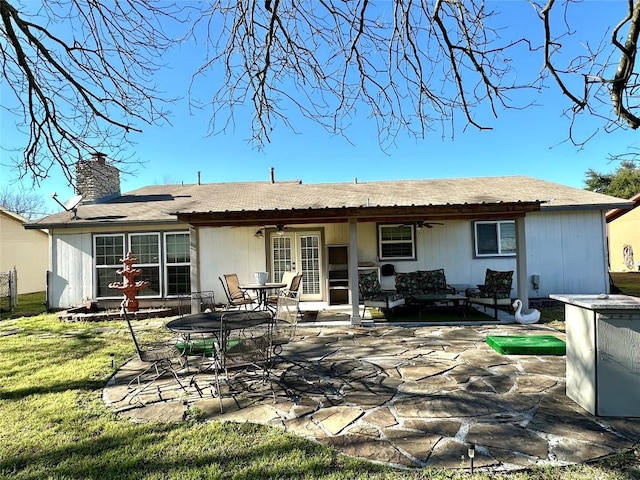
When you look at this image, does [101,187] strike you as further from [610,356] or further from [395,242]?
[610,356]

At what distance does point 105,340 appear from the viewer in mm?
7113

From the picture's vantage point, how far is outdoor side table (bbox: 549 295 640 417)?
3.25m

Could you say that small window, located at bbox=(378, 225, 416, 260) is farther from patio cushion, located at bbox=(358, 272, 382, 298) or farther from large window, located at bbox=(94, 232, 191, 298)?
large window, located at bbox=(94, 232, 191, 298)

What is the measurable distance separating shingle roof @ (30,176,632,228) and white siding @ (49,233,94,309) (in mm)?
609

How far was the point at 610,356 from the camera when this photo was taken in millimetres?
3293

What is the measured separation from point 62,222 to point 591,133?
11.5 meters

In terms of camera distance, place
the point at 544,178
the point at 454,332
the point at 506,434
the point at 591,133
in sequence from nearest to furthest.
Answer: the point at 506,434, the point at 591,133, the point at 454,332, the point at 544,178

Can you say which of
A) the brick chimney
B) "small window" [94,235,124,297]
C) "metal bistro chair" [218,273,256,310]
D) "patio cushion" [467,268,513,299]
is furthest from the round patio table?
the brick chimney

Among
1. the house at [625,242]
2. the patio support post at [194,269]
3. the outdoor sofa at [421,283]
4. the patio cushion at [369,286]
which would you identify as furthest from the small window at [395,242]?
the house at [625,242]

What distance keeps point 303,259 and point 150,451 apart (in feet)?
26.1

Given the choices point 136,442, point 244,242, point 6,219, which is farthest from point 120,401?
point 6,219

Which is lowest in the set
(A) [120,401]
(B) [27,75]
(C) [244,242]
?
(A) [120,401]

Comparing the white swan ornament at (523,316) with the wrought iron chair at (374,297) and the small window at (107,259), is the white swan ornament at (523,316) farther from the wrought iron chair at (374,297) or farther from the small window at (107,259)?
the small window at (107,259)

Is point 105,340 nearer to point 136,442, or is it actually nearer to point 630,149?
point 136,442
